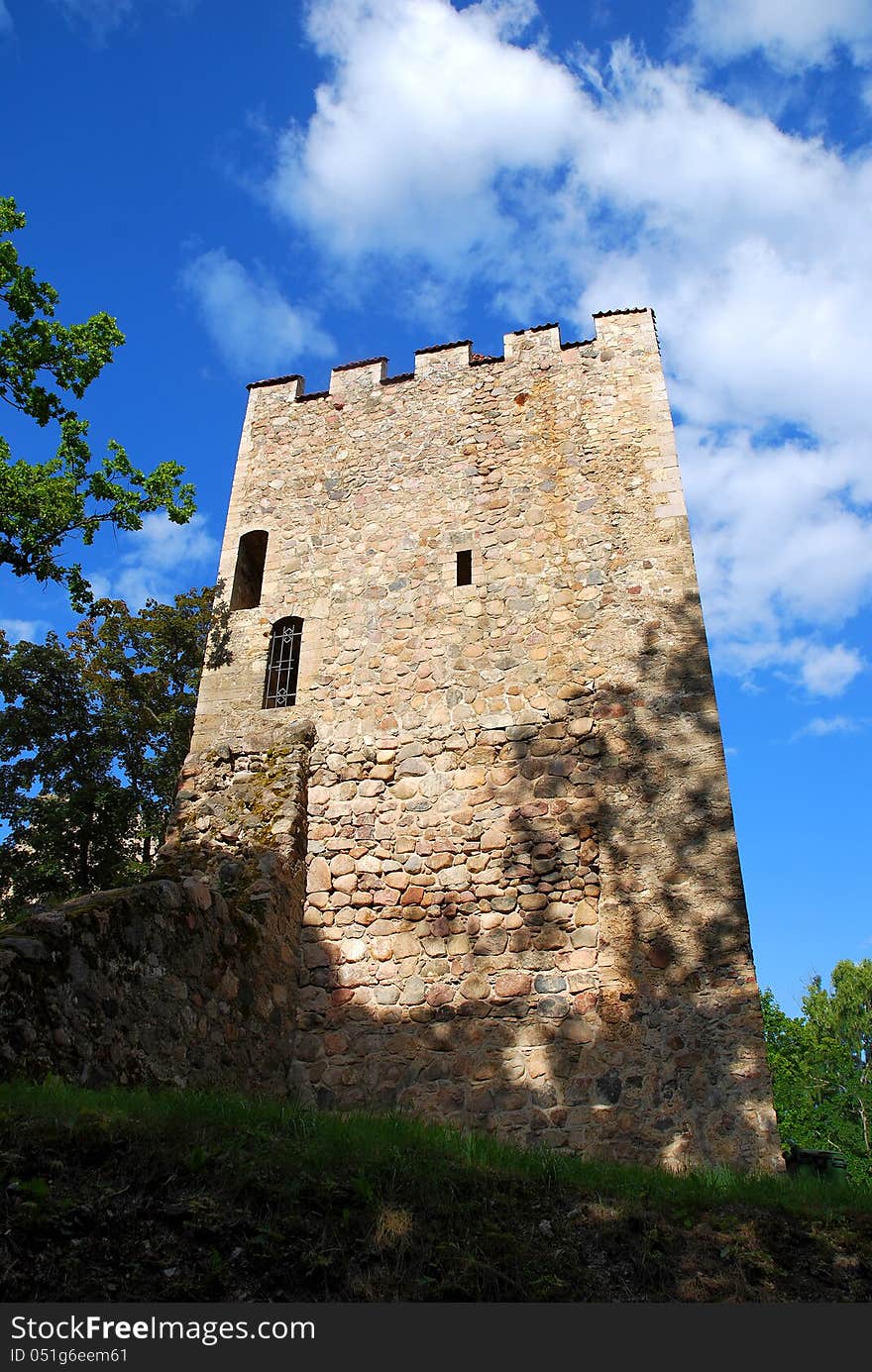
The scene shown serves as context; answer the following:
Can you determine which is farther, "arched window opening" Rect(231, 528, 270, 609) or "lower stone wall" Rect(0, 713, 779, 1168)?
"arched window opening" Rect(231, 528, 270, 609)

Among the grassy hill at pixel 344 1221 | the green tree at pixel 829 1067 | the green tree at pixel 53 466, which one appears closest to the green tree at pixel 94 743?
the green tree at pixel 53 466

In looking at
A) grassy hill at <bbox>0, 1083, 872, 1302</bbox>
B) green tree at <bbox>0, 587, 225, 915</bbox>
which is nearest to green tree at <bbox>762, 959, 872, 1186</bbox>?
green tree at <bbox>0, 587, 225, 915</bbox>

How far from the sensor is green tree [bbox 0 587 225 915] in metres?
13.8

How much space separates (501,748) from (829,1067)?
28.8 metres

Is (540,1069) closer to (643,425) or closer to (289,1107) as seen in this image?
(289,1107)

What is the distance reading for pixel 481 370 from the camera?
35.8ft

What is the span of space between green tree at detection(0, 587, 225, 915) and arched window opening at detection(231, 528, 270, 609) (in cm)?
302

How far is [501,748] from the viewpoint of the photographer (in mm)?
8562

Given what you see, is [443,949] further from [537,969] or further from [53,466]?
[53,466]

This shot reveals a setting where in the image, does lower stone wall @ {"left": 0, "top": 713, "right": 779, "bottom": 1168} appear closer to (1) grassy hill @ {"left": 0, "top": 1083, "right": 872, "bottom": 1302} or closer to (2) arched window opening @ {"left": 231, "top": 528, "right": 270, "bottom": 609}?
(1) grassy hill @ {"left": 0, "top": 1083, "right": 872, "bottom": 1302}

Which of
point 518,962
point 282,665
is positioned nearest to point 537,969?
point 518,962

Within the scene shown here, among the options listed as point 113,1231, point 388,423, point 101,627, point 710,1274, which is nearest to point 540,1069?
point 710,1274

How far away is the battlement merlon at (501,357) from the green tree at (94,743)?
399 centimetres

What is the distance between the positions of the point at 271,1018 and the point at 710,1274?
4.59m
